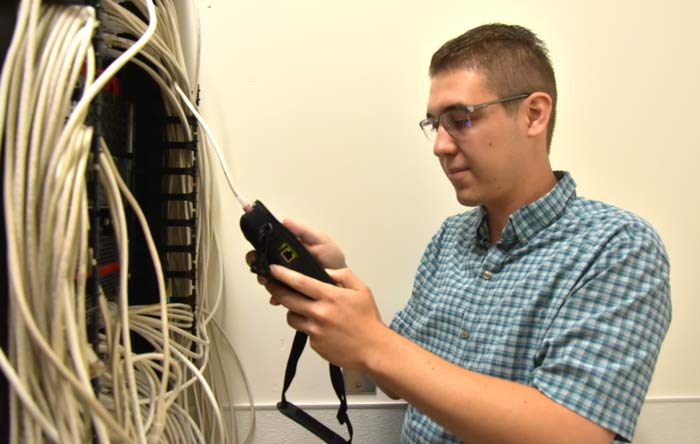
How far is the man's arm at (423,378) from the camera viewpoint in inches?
19.1

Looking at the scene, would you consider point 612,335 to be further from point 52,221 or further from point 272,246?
point 52,221

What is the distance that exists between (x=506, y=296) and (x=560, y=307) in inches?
3.4

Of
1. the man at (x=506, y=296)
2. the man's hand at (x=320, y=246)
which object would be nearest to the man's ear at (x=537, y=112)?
the man at (x=506, y=296)

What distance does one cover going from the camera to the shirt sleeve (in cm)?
50

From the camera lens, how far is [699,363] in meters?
1.00

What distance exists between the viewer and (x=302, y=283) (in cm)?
48

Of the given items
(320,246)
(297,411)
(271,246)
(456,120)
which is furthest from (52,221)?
(456,120)

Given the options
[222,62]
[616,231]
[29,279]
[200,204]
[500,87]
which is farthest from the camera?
[222,62]

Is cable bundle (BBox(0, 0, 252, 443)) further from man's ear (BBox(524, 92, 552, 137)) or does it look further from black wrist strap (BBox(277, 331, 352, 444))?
man's ear (BBox(524, 92, 552, 137))

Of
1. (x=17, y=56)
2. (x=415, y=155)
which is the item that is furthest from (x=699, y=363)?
(x=17, y=56)

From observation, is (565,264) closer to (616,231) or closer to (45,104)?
(616,231)

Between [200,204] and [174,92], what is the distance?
23 cm

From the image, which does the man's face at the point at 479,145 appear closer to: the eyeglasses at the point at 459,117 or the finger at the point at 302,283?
the eyeglasses at the point at 459,117

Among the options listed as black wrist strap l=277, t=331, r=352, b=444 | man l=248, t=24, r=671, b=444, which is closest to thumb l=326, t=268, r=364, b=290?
man l=248, t=24, r=671, b=444
